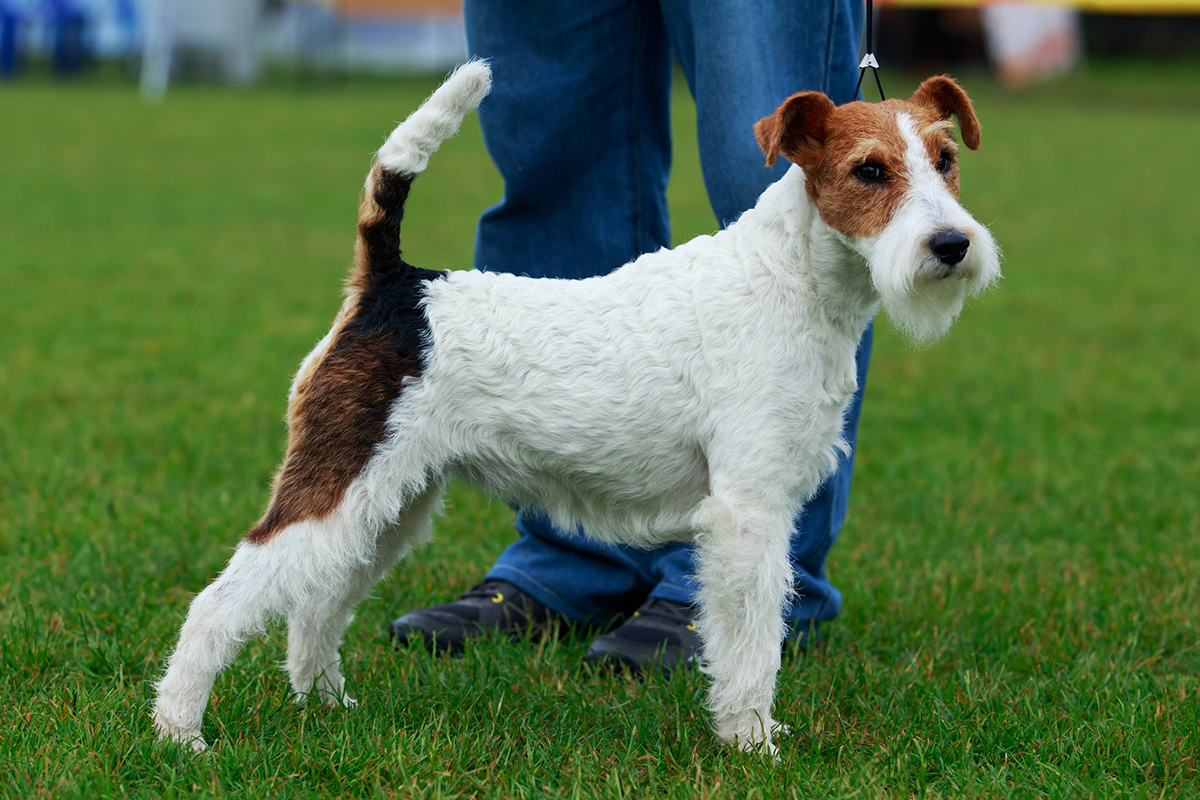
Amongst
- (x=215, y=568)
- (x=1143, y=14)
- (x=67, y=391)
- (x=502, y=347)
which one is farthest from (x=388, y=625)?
(x=1143, y=14)

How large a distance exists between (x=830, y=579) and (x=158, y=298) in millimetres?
5806

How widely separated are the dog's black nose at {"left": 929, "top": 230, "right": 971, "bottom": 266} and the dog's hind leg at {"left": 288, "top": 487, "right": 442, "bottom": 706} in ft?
4.38

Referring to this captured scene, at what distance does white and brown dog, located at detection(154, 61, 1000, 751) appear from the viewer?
106 inches

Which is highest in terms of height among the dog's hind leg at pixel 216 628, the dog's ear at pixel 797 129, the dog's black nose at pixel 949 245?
the dog's ear at pixel 797 129

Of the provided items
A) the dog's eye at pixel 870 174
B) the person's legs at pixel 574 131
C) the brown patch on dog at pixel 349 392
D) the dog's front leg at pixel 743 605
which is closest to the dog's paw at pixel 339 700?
the brown patch on dog at pixel 349 392

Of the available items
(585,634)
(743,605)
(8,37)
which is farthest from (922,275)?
(8,37)

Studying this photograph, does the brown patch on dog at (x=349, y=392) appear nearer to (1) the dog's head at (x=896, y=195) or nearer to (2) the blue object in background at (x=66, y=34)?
(1) the dog's head at (x=896, y=195)

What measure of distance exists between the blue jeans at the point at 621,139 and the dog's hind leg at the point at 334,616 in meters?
0.33

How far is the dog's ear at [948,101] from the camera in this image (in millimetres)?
2890

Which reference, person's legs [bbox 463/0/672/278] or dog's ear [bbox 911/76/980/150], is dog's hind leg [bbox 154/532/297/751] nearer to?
person's legs [bbox 463/0/672/278]

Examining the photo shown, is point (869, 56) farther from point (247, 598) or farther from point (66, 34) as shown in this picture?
point (66, 34)

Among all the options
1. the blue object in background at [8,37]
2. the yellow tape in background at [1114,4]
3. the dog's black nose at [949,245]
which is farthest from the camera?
the yellow tape in background at [1114,4]

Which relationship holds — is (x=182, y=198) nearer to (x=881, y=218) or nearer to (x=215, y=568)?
(x=215, y=568)

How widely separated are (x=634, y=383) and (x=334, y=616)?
40.3 inches
